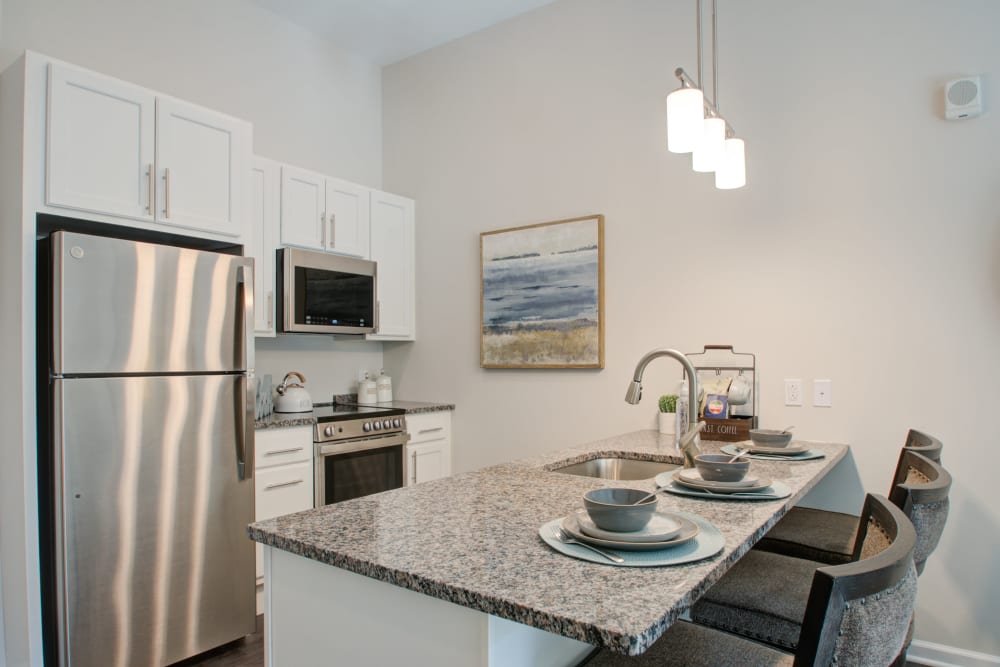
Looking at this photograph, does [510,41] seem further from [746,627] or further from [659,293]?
[746,627]

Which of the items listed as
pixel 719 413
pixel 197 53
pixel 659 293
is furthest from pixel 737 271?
pixel 197 53

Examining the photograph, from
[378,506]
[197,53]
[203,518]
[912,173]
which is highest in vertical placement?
[197,53]

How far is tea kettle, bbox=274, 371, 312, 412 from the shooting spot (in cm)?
327

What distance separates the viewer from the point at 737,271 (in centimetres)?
280

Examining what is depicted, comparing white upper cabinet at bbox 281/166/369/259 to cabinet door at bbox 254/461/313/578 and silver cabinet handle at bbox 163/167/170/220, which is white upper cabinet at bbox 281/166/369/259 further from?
cabinet door at bbox 254/461/313/578

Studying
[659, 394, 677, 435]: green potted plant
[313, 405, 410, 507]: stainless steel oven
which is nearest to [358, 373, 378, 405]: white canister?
[313, 405, 410, 507]: stainless steel oven

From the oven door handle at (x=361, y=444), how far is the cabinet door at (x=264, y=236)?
0.68 metres

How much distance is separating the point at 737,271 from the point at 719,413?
0.68 metres

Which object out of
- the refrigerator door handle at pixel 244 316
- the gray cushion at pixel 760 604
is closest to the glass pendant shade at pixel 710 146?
the gray cushion at pixel 760 604

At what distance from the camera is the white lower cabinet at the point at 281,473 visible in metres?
2.84

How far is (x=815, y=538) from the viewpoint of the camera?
1.91 metres

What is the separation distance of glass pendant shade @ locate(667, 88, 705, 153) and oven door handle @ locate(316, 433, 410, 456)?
7.18 ft

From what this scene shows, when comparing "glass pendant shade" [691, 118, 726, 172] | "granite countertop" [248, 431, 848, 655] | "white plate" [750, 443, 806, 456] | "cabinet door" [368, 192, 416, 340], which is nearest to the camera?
"granite countertop" [248, 431, 848, 655]

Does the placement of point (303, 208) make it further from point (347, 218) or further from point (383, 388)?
point (383, 388)
